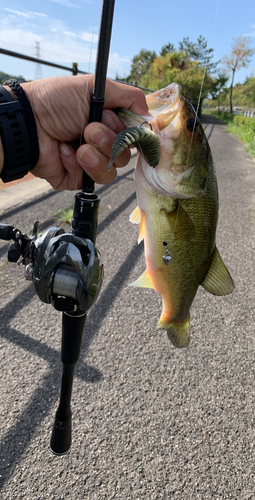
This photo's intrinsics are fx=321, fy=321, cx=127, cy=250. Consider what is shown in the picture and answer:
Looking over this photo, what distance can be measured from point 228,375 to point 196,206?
6.11 feet

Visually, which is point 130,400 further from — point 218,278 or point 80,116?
point 80,116

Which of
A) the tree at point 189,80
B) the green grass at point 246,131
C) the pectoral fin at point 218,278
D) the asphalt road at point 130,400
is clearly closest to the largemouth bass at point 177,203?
the pectoral fin at point 218,278

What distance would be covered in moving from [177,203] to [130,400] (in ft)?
5.27

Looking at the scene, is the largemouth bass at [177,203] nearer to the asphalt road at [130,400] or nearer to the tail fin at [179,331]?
the tail fin at [179,331]

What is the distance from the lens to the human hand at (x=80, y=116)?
4.03 feet

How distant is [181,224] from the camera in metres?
1.27

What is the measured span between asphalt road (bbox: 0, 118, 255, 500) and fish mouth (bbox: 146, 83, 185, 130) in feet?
6.03

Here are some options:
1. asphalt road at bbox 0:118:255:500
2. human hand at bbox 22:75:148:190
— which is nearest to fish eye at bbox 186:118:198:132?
human hand at bbox 22:75:148:190

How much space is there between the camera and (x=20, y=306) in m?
3.01

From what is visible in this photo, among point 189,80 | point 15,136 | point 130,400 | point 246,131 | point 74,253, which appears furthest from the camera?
point 246,131

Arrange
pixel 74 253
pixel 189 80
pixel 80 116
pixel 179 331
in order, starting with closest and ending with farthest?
pixel 74 253 → pixel 80 116 → pixel 179 331 → pixel 189 80

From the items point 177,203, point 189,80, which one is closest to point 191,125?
point 177,203

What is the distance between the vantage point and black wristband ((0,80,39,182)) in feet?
3.74

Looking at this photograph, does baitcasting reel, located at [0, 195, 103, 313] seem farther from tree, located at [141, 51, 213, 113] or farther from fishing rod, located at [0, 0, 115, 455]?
tree, located at [141, 51, 213, 113]
